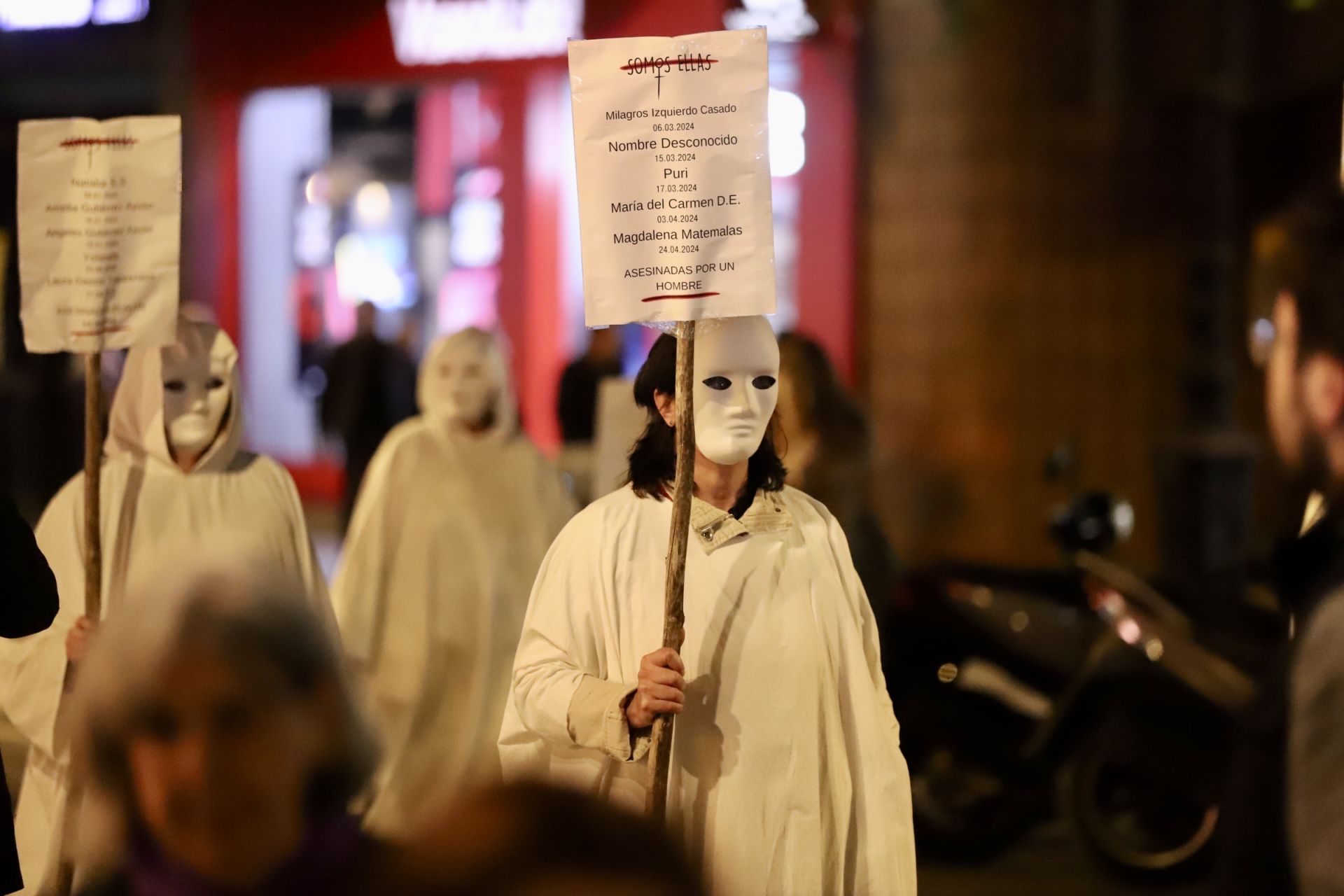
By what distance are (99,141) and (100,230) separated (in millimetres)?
234

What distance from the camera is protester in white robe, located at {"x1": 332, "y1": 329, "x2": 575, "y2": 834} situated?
6152 millimetres

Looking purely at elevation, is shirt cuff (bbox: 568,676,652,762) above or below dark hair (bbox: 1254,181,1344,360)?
below

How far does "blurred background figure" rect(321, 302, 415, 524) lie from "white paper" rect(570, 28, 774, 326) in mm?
7267

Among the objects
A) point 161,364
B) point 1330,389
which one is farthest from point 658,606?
point 161,364

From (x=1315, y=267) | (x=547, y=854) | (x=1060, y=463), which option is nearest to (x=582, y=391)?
(x=1060, y=463)

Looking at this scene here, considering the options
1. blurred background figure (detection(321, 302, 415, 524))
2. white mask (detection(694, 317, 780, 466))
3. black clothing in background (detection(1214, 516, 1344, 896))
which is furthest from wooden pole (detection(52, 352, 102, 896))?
blurred background figure (detection(321, 302, 415, 524))

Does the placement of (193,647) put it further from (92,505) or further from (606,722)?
(92,505)

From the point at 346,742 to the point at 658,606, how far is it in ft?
4.84

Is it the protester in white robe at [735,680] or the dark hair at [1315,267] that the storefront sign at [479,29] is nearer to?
the protester in white robe at [735,680]

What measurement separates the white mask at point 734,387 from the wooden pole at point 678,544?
0.07m

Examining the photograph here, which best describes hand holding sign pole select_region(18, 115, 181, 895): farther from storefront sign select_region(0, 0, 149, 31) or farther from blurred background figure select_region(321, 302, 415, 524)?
storefront sign select_region(0, 0, 149, 31)

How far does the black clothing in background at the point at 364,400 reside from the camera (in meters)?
10.5

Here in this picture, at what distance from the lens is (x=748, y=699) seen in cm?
321

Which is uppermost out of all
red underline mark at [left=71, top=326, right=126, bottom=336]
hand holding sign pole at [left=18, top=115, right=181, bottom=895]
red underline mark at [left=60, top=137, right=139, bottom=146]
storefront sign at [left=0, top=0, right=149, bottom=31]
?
storefront sign at [left=0, top=0, right=149, bottom=31]
